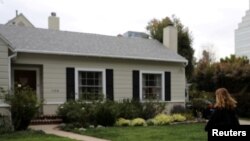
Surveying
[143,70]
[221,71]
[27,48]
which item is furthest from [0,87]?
[221,71]

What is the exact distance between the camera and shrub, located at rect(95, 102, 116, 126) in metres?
16.8

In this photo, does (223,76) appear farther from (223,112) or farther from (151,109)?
(223,112)

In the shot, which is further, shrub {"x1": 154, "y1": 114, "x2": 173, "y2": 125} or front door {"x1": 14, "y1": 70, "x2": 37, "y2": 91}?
front door {"x1": 14, "y1": 70, "x2": 37, "y2": 91}

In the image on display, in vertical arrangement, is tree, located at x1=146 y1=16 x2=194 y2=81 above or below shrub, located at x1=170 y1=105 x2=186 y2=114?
above

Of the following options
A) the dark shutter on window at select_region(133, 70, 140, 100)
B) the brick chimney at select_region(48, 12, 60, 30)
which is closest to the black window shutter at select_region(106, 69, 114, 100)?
the dark shutter on window at select_region(133, 70, 140, 100)

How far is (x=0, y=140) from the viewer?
12.3 meters

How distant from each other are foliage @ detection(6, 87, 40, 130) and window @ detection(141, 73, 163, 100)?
286 inches

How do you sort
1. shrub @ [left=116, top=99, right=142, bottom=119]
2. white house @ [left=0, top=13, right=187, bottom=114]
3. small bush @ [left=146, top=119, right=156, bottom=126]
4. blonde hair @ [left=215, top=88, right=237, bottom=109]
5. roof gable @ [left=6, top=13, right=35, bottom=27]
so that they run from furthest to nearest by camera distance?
roof gable @ [left=6, top=13, right=35, bottom=27] → white house @ [left=0, top=13, right=187, bottom=114] → shrub @ [left=116, top=99, right=142, bottom=119] → small bush @ [left=146, top=119, right=156, bottom=126] → blonde hair @ [left=215, top=88, right=237, bottom=109]

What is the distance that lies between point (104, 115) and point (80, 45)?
486 centimetres

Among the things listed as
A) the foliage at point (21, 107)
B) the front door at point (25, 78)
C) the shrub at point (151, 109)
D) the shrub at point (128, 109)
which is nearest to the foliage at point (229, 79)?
the shrub at point (151, 109)

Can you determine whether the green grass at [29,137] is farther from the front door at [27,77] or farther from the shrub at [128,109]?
the shrub at [128,109]

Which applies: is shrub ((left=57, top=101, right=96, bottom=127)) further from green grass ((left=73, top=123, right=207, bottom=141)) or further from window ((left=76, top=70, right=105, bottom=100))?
green grass ((left=73, top=123, right=207, bottom=141))

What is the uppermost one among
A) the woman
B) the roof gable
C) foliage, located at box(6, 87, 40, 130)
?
the roof gable

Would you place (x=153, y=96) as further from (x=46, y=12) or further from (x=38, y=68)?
(x=46, y=12)
